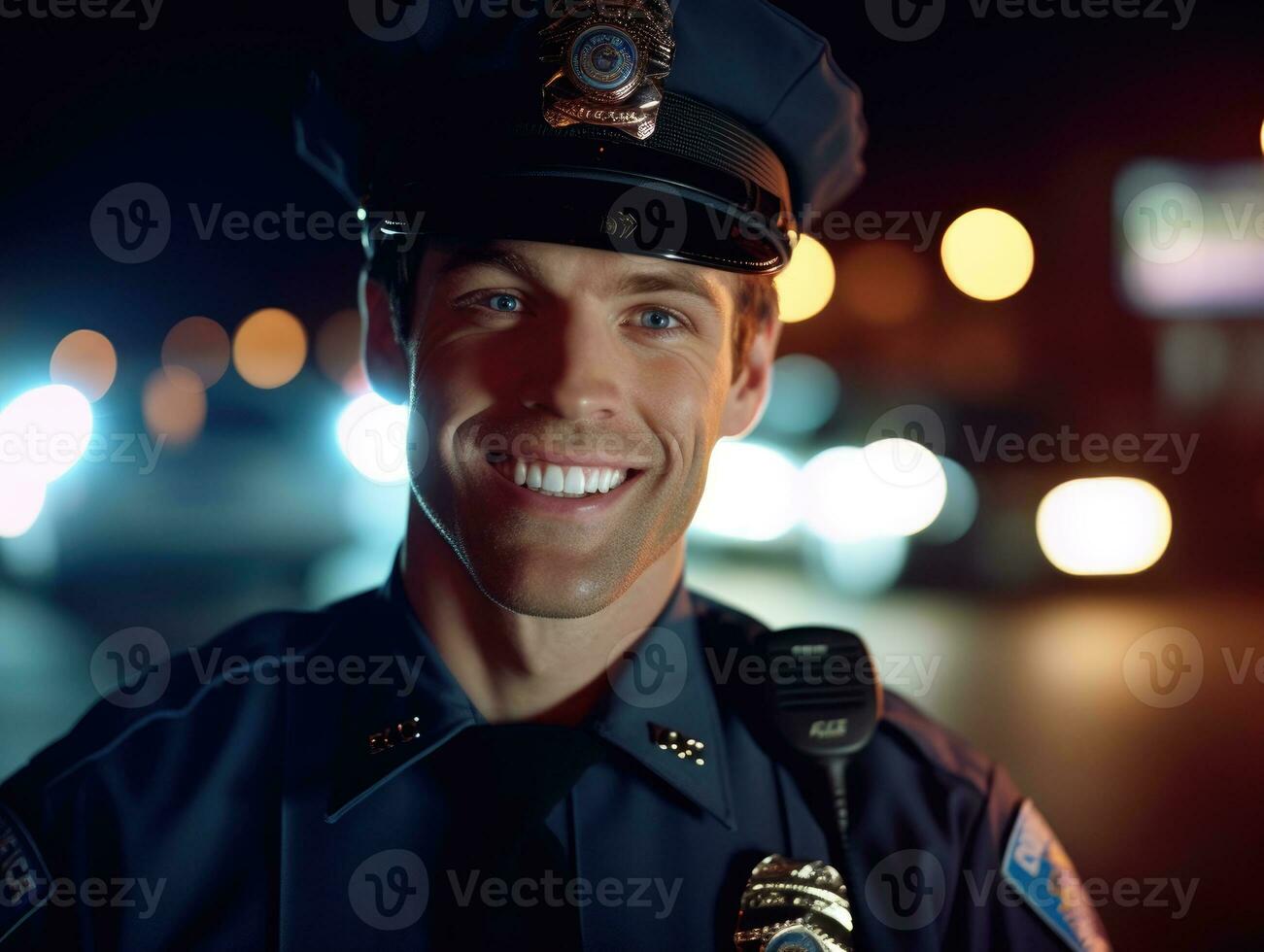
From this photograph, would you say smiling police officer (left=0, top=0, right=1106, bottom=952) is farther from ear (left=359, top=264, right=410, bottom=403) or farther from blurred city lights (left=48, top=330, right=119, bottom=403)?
blurred city lights (left=48, top=330, right=119, bottom=403)

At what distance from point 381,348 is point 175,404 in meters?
19.7

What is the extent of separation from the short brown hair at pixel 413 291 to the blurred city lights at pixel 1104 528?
9.34m

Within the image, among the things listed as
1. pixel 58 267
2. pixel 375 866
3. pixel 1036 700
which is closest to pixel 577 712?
pixel 375 866

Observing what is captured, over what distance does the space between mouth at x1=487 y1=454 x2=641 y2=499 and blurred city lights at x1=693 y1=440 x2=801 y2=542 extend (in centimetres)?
1048

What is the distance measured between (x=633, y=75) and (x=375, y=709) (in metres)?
1.22

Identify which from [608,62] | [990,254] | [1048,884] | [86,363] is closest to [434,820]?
[1048,884]
